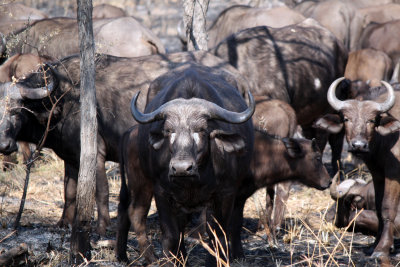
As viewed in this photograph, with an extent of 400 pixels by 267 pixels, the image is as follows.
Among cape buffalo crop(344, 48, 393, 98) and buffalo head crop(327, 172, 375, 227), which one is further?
cape buffalo crop(344, 48, 393, 98)

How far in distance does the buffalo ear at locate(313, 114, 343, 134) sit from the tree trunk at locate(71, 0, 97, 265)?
10.0 ft

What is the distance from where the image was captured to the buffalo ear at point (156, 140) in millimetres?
5781

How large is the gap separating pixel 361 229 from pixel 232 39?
391 cm

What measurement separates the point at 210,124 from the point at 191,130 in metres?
0.31

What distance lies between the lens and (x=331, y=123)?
8.03 meters

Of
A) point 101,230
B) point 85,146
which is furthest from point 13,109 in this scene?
point 85,146

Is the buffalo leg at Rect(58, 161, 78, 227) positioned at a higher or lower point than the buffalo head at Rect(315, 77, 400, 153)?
lower

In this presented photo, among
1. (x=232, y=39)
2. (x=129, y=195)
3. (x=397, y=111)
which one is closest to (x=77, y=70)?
(x=129, y=195)

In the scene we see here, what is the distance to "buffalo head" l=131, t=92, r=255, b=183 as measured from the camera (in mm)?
5527

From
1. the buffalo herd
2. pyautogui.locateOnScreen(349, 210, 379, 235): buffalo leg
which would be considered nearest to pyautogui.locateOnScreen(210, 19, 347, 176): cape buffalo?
the buffalo herd

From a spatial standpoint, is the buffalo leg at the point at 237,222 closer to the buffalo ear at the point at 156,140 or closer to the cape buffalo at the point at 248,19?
the buffalo ear at the point at 156,140

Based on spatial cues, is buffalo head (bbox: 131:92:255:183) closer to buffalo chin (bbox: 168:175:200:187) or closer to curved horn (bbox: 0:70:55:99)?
buffalo chin (bbox: 168:175:200:187)

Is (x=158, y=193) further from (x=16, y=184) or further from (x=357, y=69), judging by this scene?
(x=357, y=69)

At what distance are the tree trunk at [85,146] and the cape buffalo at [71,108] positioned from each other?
1.54 meters
